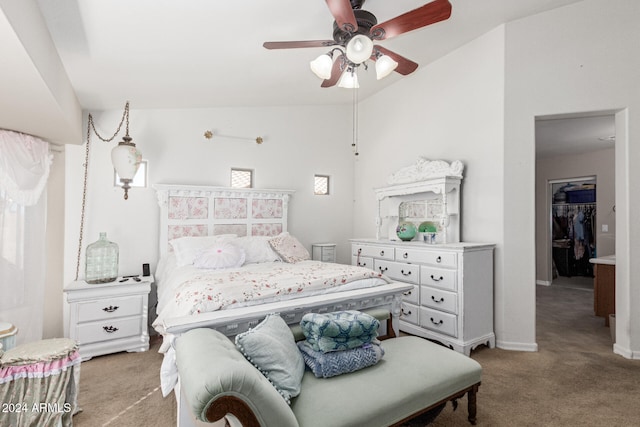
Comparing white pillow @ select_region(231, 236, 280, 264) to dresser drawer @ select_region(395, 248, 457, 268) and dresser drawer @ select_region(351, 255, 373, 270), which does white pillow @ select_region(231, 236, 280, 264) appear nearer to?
dresser drawer @ select_region(351, 255, 373, 270)

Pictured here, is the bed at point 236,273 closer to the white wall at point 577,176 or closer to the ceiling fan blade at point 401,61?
the ceiling fan blade at point 401,61

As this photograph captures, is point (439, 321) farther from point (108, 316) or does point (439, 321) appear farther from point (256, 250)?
point (108, 316)

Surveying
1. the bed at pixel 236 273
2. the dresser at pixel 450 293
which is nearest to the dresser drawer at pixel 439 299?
the dresser at pixel 450 293

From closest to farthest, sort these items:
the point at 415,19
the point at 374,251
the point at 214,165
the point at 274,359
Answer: the point at 274,359, the point at 415,19, the point at 374,251, the point at 214,165

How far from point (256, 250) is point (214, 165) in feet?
4.21

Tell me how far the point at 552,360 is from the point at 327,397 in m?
2.49

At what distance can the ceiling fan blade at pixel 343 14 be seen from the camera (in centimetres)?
176

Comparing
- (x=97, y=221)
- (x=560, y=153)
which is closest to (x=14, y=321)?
(x=97, y=221)

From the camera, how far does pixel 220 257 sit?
10.2 feet

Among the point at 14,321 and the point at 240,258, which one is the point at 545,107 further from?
the point at 14,321

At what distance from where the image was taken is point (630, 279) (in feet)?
9.48

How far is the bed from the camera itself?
1901mm

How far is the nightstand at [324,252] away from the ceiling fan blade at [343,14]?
3.11 m

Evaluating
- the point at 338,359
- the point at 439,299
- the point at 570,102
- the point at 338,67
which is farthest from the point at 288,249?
the point at 570,102
